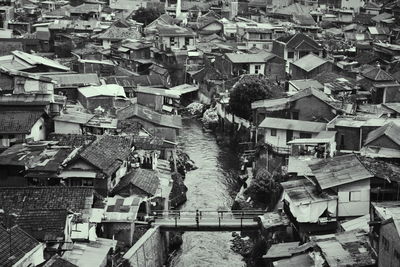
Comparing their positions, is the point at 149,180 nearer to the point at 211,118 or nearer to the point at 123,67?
the point at 211,118

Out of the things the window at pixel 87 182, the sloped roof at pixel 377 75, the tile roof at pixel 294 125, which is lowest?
the window at pixel 87 182

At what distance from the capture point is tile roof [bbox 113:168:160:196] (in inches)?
978

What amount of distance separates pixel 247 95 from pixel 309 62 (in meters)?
8.11

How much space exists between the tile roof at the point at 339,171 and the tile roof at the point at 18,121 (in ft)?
41.5

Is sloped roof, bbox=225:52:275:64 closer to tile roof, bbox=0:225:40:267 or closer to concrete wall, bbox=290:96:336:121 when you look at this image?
concrete wall, bbox=290:96:336:121

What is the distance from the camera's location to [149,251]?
22.3 meters

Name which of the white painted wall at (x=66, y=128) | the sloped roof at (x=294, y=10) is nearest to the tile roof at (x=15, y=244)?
the white painted wall at (x=66, y=128)

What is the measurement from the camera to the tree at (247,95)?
124 ft

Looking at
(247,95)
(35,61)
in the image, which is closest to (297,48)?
(247,95)

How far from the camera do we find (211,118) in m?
42.8

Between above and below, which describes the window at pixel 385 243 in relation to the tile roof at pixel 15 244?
above

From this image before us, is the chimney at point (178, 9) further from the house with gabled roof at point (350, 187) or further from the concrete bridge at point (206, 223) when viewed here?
the house with gabled roof at point (350, 187)

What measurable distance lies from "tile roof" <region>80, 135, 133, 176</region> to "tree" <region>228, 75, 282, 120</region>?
11503 mm

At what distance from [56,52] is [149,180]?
29134 millimetres
